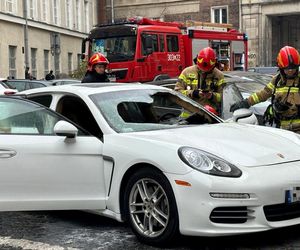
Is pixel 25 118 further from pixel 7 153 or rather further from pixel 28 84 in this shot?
pixel 28 84

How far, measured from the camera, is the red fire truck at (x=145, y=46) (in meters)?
18.2

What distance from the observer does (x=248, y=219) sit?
15.0 feet

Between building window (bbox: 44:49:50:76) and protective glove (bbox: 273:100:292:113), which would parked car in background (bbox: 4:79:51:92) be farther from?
building window (bbox: 44:49:50:76)

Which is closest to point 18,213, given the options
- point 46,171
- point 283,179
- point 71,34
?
point 46,171

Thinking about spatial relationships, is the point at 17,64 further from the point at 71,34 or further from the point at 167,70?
the point at 167,70

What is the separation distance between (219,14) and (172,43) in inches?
1060

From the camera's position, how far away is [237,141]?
512 centimetres

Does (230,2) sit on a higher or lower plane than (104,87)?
higher

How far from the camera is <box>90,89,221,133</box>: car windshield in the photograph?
5.49 meters

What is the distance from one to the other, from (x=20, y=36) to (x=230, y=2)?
17.0 m

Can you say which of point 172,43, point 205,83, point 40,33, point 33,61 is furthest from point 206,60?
point 40,33

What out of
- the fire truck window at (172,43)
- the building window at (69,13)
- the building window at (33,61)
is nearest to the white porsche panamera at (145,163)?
the fire truck window at (172,43)

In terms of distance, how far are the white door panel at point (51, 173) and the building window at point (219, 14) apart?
135 ft

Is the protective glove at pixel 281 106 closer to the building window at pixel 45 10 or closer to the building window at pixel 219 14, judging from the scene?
the building window at pixel 45 10
